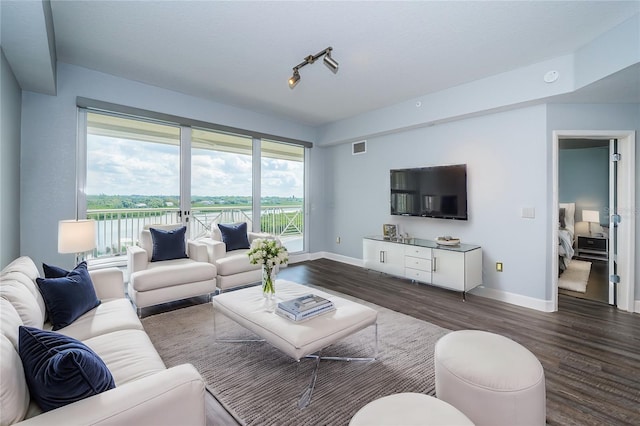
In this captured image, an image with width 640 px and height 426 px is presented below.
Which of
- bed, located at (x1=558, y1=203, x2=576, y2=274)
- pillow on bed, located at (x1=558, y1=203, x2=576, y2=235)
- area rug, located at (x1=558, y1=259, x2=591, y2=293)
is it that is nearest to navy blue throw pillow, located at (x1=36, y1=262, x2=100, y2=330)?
area rug, located at (x1=558, y1=259, x2=591, y2=293)

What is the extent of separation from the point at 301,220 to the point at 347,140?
1882 mm

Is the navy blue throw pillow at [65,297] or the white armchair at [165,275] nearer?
the navy blue throw pillow at [65,297]

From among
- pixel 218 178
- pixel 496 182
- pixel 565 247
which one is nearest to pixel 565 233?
pixel 565 247

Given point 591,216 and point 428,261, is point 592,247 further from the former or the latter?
point 428,261

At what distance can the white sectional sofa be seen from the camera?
96 cm

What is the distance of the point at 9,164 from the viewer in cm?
265

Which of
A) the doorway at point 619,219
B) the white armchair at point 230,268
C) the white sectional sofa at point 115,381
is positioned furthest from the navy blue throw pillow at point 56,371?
the doorway at point 619,219

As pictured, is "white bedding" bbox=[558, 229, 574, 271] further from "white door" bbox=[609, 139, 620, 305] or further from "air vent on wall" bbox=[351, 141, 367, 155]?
"air vent on wall" bbox=[351, 141, 367, 155]

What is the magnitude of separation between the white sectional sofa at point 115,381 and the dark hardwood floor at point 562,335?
601 mm

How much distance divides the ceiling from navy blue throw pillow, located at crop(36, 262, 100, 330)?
2.12m

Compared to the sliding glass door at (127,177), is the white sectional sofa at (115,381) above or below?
below

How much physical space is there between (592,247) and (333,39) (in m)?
6.31

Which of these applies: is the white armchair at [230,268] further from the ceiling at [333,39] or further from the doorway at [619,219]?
the doorway at [619,219]

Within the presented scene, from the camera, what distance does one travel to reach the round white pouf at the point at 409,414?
1085 mm
